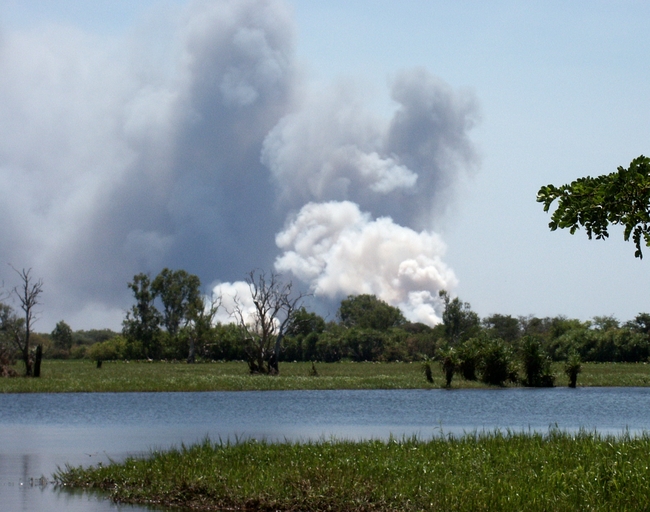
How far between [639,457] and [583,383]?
172 feet

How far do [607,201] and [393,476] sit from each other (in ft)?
27.1

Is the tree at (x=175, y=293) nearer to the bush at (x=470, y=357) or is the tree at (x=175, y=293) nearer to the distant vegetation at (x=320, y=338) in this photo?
the distant vegetation at (x=320, y=338)

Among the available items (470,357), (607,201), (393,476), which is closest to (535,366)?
(470,357)

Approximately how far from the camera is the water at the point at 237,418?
947 inches

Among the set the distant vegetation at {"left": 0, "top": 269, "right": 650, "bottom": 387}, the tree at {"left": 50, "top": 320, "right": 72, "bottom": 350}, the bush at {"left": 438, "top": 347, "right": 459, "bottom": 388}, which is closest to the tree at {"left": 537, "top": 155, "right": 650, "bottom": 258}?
the bush at {"left": 438, "top": 347, "right": 459, "bottom": 388}

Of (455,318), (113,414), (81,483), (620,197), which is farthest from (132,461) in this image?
(455,318)

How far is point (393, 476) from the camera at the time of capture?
1808 cm

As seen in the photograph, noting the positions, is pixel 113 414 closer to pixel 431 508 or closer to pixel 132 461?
pixel 132 461

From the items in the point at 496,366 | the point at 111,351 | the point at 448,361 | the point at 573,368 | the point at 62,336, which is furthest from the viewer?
the point at 62,336

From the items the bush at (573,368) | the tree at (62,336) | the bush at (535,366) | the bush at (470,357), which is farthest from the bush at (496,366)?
the tree at (62,336)

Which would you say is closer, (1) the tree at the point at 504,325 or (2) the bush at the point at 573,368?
(2) the bush at the point at 573,368

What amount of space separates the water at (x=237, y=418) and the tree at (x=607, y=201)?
10.8 meters

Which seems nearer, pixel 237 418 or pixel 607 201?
pixel 607 201

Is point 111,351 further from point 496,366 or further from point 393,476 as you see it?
point 393,476
